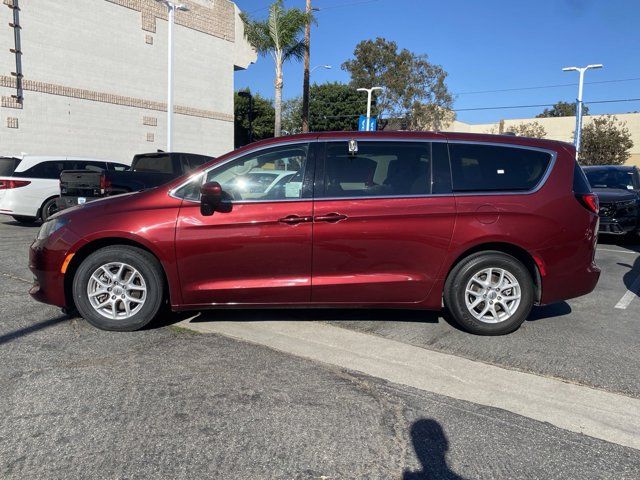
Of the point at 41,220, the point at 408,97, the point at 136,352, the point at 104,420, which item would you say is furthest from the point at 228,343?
the point at 408,97

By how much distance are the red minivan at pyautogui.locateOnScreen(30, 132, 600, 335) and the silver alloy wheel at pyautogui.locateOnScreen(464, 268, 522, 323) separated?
0.03 ft

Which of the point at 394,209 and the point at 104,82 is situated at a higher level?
the point at 104,82

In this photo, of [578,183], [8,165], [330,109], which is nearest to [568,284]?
[578,183]

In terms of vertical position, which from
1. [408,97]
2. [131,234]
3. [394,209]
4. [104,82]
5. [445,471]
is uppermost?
[408,97]

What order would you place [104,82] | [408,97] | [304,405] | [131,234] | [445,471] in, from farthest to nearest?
[408,97], [104,82], [131,234], [304,405], [445,471]

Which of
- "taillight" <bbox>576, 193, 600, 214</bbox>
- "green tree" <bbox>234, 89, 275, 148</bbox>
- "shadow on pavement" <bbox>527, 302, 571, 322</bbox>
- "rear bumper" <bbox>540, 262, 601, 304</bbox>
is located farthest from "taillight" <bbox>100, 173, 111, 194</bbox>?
"green tree" <bbox>234, 89, 275, 148</bbox>

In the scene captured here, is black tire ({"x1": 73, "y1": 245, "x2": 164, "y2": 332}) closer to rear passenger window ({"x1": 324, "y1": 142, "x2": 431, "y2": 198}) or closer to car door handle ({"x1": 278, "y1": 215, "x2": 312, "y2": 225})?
car door handle ({"x1": 278, "y1": 215, "x2": 312, "y2": 225})

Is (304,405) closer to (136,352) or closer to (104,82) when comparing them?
(136,352)

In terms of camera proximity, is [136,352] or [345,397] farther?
[136,352]

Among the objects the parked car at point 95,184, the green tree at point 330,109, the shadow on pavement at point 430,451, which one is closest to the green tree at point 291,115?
the green tree at point 330,109

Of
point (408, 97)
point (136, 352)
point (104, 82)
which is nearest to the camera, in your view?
point (136, 352)

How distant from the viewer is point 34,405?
3.31 metres

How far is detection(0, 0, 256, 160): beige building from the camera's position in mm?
20062

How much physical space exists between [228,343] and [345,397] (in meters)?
1.39
